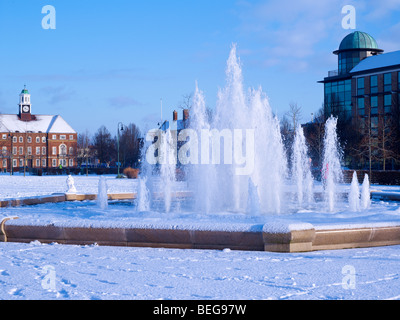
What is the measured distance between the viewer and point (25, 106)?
108625 millimetres

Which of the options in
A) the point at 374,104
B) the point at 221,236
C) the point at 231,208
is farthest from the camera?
the point at 374,104

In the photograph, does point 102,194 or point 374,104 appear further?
point 374,104

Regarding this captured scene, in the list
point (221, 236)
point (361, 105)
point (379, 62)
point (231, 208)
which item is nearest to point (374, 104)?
point (361, 105)

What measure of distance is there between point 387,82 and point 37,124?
245ft

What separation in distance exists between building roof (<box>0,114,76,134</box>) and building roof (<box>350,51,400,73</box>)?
6758 centimetres

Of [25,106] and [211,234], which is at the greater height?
[25,106]

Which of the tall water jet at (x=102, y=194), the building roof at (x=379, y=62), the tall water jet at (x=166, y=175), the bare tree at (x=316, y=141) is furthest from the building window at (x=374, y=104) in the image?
the tall water jet at (x=102, y=194)

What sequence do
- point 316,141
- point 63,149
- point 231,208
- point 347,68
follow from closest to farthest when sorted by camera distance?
point 231,208
point 316,141
point 347,68
point 63,149

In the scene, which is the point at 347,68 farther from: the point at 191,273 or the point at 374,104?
the point at 191,273
